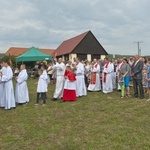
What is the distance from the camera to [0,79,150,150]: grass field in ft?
15.7

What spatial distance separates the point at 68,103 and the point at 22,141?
402 cm

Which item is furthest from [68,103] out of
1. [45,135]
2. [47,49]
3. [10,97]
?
[47,49]

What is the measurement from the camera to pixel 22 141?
5.08 m

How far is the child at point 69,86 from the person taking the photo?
9380 mm

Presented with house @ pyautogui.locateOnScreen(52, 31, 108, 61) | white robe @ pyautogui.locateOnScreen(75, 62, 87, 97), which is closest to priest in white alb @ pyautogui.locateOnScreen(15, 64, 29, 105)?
white robe @ pyautogui.locateOnScreen(75, 62, 87, 97)

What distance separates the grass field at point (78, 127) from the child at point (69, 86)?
774mm

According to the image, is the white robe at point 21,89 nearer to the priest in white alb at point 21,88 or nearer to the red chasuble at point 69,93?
the priest in white alb at point 21,88

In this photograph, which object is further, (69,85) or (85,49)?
(85,49)

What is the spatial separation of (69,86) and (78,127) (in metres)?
3.72

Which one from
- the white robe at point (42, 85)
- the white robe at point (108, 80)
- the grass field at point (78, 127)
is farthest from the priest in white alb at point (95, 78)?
the white robe at point (42, 85)

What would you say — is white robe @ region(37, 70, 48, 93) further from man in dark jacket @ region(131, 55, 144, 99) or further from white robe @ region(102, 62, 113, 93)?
A: white robe @ region(102, 62, 113, 93)

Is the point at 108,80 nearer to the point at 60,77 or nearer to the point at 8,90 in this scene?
the point at 60,77

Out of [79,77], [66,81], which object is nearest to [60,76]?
[66,81]

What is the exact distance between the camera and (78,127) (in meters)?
5.91
